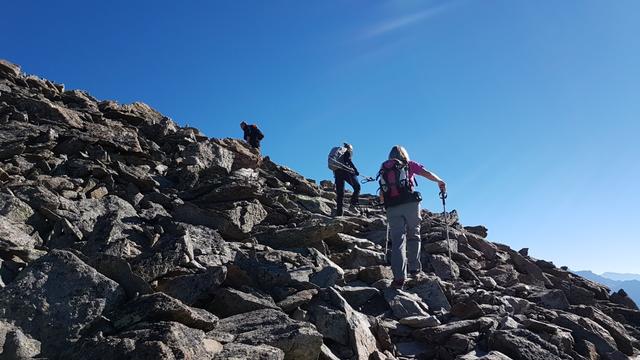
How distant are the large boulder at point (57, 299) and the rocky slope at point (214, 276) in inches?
0.8

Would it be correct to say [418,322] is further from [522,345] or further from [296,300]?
[296,300]

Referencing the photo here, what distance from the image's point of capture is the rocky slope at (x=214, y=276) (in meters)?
6.78

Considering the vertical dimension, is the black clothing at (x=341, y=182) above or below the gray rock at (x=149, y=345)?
above

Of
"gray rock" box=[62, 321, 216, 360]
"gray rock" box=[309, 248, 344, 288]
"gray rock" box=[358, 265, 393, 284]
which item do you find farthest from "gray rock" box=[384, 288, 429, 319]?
"gray rock" box=[62, 321, 216, 360]

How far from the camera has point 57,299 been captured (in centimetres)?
705

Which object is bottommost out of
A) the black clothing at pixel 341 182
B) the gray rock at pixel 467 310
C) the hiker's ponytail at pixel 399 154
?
the gray rock at pixel 467 310

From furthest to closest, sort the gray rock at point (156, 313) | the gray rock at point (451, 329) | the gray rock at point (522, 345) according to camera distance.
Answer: the gray rock at point (451, 329) < the gray rock at point (522, 345) < the gray rock at point (156, 313)

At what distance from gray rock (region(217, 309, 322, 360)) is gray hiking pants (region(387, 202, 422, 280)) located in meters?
4.70

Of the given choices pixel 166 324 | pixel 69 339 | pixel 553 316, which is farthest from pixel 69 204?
pixel 553 316

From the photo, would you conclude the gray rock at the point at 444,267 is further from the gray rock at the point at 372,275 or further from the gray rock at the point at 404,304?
the gray rock at the point at 404,304

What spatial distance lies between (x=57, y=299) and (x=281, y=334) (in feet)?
11.5

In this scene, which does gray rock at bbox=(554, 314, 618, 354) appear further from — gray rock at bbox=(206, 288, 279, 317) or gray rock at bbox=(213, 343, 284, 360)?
gray rock at bbox=(213, 343, 284, 360)

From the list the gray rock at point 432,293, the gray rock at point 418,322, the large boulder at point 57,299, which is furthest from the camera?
the gray rock at point 432,293

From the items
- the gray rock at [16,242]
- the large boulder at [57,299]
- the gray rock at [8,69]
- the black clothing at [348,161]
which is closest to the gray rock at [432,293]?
the large boulder at [57,299]
